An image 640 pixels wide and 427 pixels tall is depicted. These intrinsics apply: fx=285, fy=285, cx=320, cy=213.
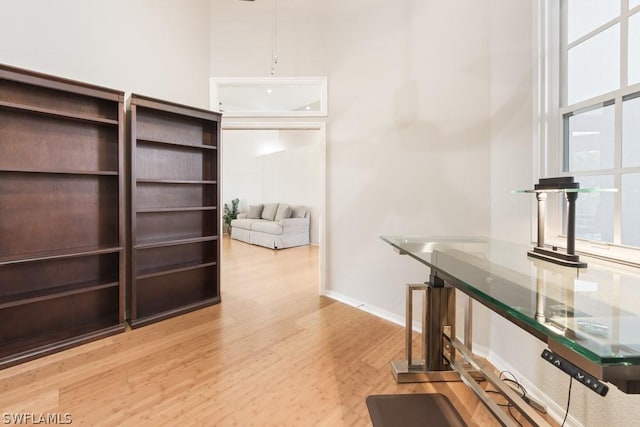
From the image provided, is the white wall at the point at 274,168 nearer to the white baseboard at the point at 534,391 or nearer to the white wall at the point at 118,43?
the white wall at the point at 118,43

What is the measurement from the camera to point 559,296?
Answer: 0.94 meters

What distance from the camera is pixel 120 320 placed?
2.63 m

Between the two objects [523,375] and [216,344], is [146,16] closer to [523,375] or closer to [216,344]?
[216,344]

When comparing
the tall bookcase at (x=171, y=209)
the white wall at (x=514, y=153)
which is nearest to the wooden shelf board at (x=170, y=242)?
the tall bookcase at (x=171, y=209)

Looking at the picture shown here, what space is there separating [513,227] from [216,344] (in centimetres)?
251

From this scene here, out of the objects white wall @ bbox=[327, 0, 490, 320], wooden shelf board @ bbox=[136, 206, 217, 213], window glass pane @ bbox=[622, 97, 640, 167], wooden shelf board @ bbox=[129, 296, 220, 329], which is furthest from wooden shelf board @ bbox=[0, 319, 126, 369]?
window glass pane @ bbox=[622, 97, 640, 167]

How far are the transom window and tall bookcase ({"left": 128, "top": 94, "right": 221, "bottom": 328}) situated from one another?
3.09 meters

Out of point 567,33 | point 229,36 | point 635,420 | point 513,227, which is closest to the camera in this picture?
point 635,420

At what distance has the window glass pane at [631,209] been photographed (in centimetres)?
144

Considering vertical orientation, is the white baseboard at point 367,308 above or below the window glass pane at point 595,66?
below

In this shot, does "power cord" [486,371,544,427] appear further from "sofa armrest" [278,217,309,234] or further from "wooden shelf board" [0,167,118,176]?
"sofa armrest" [278,217,309,234]

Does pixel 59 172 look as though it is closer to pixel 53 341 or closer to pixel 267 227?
pixel 53 341

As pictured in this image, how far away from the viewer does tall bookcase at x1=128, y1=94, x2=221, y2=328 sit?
276 centimetres

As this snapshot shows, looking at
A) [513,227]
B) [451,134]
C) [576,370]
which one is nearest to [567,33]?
[451,134]
